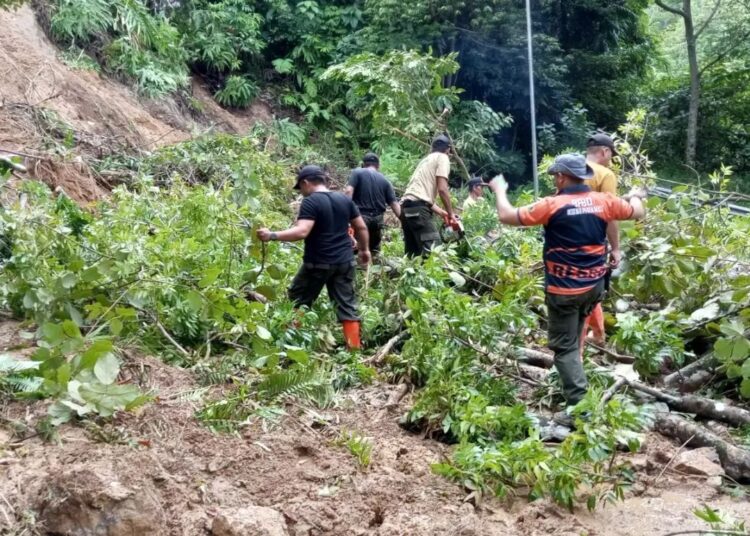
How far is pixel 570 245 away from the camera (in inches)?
180

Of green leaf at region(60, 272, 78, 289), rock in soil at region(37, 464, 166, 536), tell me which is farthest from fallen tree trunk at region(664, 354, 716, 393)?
green leaf at region(60, 272, 78, 289)

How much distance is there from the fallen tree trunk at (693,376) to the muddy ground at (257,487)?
108cm

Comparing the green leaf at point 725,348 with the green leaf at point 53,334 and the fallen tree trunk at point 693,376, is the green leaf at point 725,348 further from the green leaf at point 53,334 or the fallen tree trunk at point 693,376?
the green leaf at point 53,334

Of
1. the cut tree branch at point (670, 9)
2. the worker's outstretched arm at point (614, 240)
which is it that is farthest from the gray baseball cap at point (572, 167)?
the cut tree branch at point (670, 9)

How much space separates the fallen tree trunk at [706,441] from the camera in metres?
4.14

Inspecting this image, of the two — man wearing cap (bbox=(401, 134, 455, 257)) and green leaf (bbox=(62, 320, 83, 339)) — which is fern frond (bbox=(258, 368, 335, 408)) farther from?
man wearing cap (bbox=(401, 134, 455, 257))

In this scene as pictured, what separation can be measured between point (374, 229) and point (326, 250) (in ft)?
7.03

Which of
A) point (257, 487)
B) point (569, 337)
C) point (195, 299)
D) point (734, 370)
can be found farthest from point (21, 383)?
point (734, 370)

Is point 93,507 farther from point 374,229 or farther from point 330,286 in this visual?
point 374,229

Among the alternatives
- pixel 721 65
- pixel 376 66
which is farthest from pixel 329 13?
pixel 721 65

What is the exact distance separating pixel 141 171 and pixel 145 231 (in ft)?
13.2

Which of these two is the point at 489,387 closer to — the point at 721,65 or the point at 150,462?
the point at 150,462

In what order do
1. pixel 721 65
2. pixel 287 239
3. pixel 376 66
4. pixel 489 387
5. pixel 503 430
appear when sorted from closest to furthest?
pixel 503 430 → pixel 489 387 → pixel 287 239 → pixel 376 66 → pixel 721 65

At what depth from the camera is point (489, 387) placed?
5051 mm
